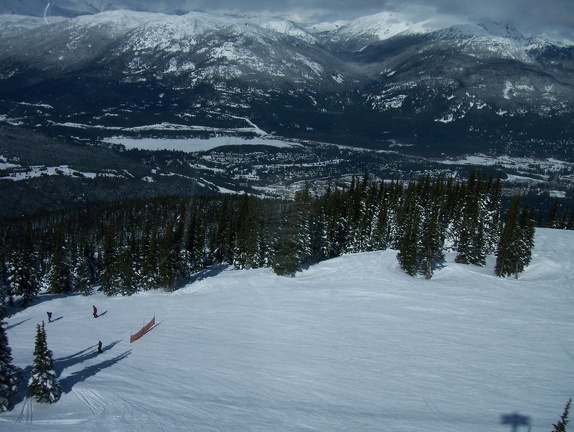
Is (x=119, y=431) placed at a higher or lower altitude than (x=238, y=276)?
higher

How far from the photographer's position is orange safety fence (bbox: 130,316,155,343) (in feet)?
100

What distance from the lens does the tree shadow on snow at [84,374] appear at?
2107 cm

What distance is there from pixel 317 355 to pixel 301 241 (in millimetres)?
25535

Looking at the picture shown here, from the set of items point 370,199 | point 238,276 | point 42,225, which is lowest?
point 42,225

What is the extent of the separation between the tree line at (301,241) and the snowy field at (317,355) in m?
3.71

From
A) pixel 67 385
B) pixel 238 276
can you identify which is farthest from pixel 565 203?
pixel 67 385

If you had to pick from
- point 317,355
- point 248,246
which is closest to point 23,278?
point 248,246

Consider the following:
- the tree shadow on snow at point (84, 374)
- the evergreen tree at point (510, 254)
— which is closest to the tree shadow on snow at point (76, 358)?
the tree shadow on snow at point (84, 374)

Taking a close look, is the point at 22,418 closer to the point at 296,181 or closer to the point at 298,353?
the point at 298,353

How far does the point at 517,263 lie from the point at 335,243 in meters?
22.4

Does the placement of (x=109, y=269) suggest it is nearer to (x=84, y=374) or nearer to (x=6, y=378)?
(x=84, y=374)

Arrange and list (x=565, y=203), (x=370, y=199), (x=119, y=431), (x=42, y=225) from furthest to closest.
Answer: (x=565, y=203) → (x=42, y=225) → (x=370, y=199) → (x=119, y=431)

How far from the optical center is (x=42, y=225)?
110m

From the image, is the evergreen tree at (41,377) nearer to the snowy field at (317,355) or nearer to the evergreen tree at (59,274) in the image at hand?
the snowy field at (317,355)
